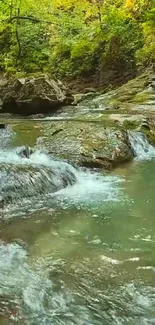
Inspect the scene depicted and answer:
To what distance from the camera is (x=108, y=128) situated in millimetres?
9938

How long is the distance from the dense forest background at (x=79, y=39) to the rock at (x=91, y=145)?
A: 29.7 ft

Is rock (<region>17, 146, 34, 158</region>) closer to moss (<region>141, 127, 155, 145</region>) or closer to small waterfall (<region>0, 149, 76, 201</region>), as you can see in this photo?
small waterfall (<region>0, 149, 76, 201</region>)

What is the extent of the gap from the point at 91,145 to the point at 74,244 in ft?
14.6

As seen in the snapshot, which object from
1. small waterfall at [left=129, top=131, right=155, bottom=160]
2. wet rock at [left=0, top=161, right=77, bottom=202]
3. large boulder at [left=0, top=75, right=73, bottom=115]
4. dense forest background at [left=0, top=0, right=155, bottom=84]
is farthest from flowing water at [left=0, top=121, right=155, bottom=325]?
dense forest background at [left=0, top=0, right=155, bottom=84]

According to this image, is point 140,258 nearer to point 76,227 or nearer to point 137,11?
point 76,227

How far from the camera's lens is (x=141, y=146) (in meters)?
9.93

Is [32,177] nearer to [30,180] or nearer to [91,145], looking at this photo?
[30,180]

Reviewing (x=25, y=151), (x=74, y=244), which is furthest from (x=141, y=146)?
(x=74, y=244)

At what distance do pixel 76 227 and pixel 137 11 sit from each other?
58.8ft

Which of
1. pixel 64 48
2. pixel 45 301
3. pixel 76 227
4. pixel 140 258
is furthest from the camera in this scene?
pixel 64 48

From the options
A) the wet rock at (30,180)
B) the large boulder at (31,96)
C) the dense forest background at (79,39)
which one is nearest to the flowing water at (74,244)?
the wet rock at (30,180)


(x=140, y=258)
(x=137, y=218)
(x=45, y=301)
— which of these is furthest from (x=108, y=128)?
(x=45, y=301)

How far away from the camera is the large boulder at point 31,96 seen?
1334cm

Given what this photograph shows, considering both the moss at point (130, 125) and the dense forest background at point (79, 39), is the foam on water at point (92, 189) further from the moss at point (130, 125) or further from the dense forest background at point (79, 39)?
the dense forest background at point (79, 39)
